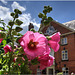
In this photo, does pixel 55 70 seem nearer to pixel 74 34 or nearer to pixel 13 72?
pixel 74 34

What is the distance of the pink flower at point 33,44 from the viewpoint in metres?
0.74

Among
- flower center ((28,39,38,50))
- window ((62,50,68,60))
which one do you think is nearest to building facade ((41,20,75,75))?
window ((62,50,68,60))

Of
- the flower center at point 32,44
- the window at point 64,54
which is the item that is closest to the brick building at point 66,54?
the window at point 64,54

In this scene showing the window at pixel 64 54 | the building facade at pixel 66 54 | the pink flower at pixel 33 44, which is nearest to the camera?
the pink flower at pixel 33 44

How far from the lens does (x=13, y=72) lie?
28.4 inches

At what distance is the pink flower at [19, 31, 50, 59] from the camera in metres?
0.74

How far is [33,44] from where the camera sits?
83cm

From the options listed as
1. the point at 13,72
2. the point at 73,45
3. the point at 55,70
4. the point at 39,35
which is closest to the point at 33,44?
the point at 39,35

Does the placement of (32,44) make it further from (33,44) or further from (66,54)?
(66,54)

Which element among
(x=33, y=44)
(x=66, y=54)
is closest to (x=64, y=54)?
(x=66, y=54)

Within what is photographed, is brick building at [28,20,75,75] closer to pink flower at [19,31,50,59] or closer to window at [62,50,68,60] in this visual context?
window at [62,50,68,60]

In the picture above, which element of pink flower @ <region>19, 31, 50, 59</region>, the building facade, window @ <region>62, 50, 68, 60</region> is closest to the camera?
pink flower @ <region>19, 31, 50, 59</region>

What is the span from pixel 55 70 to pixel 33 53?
1661 centimetres

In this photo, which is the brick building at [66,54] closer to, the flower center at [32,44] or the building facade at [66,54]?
the building facade at [66,54]
